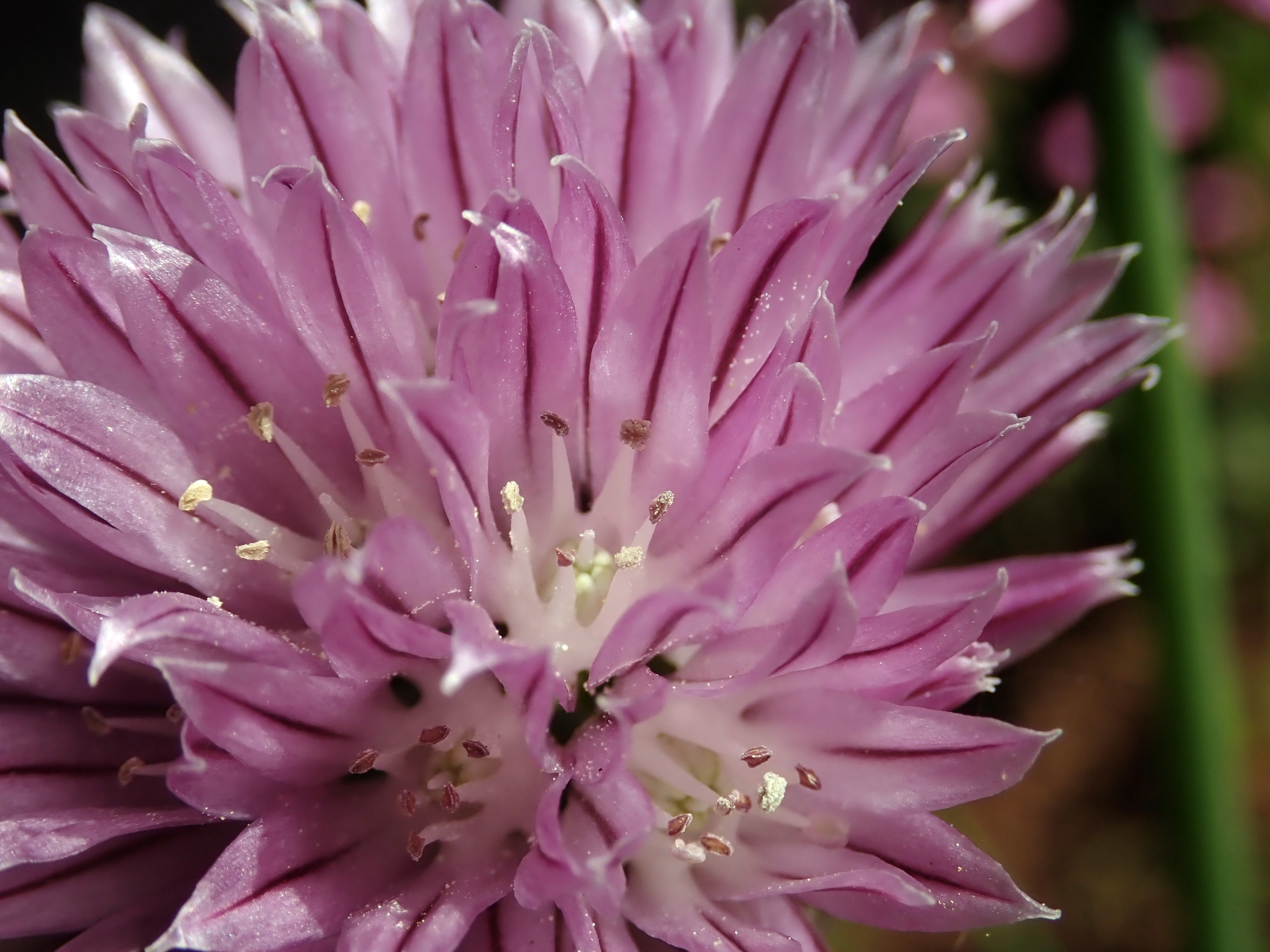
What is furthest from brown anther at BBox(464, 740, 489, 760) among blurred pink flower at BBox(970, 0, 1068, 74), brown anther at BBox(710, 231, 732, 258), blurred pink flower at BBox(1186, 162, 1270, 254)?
blurred pink flower at BBox(1186, 162, 1270, 254)

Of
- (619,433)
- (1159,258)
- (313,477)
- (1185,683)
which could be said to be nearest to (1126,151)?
(1159,258)

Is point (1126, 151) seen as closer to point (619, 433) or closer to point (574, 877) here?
point (619, 433)

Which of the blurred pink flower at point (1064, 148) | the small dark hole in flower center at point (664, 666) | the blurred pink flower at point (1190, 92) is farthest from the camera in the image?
the blurred pink flower at point (1190, 92)

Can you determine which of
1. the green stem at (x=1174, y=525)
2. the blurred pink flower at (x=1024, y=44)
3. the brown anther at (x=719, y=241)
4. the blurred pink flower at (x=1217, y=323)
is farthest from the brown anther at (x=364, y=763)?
the blurred pink flower at (x=1217, y=323)

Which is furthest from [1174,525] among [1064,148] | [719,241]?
[1064,148]

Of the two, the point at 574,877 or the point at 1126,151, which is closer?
the point at 574,877

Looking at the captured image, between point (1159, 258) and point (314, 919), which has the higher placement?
point (1159, 258)

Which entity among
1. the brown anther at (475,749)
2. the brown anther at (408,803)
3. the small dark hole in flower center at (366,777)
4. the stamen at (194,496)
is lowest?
the small dark hole in flower center at (366,777)

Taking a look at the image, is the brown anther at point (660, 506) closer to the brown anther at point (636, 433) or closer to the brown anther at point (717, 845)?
the brown anther at point (636, 433)

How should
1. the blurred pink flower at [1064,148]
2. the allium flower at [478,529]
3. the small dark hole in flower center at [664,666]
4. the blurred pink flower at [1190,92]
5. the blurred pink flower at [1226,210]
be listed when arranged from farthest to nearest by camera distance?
the blurred pink flower at [1226,210] → the blurred pink flower at [1190,92] → the blurred pink flower at [1064,148] → the small dark hole in flower center at [664,666] → the allium flower at [478,529]
